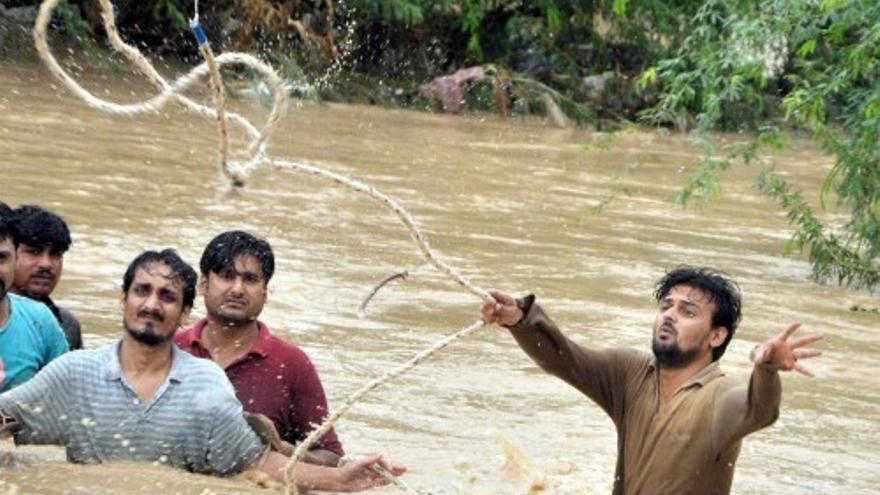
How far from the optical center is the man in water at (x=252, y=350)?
6.71 meters

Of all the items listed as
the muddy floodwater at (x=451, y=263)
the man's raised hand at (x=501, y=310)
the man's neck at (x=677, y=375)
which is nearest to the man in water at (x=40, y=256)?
the muddy floodwater at (x=451, y=263)

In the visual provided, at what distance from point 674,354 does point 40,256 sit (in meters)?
2.56

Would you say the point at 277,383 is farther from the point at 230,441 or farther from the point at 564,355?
the point at 564,355

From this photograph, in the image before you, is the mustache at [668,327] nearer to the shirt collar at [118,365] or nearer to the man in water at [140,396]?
the man in water at [140,396]

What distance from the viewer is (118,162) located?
15.4m

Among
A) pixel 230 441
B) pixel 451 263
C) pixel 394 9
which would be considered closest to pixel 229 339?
pixel 230 441

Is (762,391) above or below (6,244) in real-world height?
below

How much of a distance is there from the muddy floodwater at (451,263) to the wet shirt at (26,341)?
0.91ft

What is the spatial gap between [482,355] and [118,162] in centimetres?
596

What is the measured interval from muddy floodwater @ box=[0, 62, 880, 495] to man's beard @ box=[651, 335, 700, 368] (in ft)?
4.61

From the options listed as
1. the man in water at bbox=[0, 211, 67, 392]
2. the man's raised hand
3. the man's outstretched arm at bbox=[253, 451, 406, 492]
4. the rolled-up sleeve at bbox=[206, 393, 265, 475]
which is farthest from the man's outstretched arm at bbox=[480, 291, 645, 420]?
the man in water at bbox=[0, 211, 67, 392]

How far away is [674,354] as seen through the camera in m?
5.91

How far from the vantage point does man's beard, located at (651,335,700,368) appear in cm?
591

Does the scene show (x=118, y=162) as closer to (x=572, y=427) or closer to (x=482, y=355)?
(x=482, y=355)
